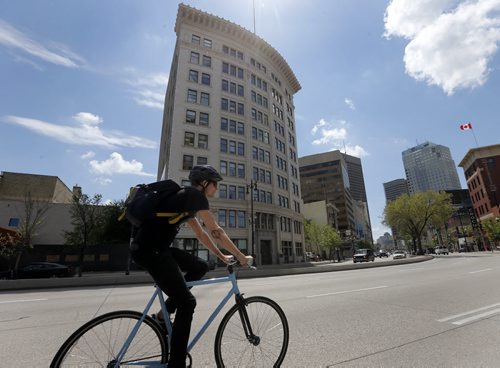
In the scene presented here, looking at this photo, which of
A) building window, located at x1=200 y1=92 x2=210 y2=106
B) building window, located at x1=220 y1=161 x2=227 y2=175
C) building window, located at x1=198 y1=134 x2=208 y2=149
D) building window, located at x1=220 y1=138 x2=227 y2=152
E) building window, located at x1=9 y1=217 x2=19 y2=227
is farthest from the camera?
building window, located at x1=200 y1=92 x2=210 y2=106

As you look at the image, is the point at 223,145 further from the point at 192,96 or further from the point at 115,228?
the point at 115,228

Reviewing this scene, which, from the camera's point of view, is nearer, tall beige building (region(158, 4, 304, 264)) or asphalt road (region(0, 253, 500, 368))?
asphalt road (region(0, 253, 500, 368))

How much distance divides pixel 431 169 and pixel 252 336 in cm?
21258

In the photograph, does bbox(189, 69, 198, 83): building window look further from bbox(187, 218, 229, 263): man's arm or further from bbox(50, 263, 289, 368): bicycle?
bbox(50, 263, 289, 368): bicycle

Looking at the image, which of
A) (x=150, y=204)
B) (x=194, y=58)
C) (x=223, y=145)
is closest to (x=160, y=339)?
(x=150, y=204)

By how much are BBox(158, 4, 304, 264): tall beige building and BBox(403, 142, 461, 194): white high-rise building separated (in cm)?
16097

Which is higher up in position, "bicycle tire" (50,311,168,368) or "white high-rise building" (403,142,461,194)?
"white high-rise building" (403,142,461,194)

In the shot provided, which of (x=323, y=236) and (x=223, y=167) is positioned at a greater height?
(x=223, y=167)

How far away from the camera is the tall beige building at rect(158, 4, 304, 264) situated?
40.1 metres

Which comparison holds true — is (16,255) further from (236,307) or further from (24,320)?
(236,307)

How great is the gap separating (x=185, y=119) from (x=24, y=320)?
37523mm

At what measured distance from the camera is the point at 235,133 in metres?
45.1

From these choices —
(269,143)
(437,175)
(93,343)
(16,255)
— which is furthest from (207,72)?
(437,175)

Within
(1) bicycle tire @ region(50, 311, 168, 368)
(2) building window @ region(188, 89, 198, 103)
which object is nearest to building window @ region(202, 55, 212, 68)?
(2) building window @ region(188, 89, 198, 103)
